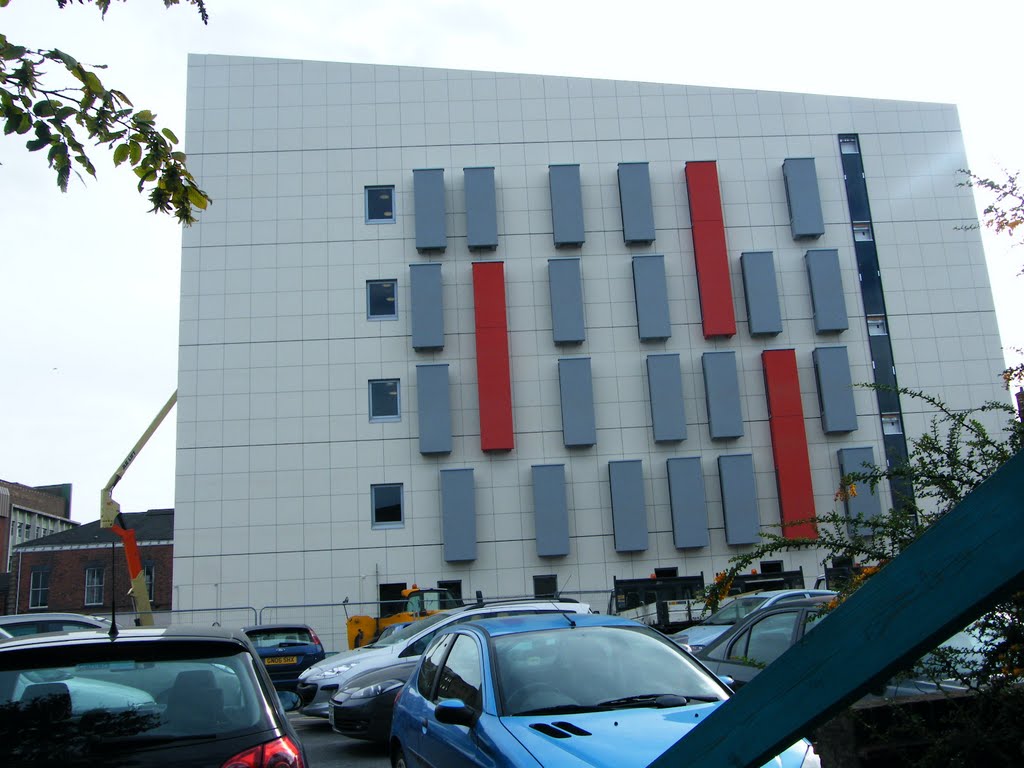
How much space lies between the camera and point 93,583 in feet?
180

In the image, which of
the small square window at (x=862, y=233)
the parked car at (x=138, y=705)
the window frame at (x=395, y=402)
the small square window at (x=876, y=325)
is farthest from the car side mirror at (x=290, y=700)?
the small square window at (x=862, y=233)

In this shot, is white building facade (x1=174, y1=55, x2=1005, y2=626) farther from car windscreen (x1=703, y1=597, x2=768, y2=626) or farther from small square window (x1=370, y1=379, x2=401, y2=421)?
car windscreen (x1=703, y1=597, x2=768, y2=626)

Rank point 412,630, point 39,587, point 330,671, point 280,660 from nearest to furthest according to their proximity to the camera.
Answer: point 330,671 → point 412,630 → point 280,660 → point 39,587

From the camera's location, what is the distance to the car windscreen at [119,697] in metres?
3.77

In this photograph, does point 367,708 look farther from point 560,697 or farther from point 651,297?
point 651,297

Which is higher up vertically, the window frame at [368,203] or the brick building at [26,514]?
the window frame at [368,203]

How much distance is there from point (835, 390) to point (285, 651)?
2335 cm

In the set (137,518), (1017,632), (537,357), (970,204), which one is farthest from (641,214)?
(137,518)

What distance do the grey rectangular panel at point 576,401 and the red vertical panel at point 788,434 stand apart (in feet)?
21.3

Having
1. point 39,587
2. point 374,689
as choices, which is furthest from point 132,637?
point 39,587

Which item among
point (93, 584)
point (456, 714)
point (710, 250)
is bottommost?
point (456, 714)

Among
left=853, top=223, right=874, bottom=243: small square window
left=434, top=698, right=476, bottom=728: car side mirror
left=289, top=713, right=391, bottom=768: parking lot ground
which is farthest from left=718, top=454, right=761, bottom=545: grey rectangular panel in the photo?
left=434, top=698, right=476, bottom=728: car side mirror

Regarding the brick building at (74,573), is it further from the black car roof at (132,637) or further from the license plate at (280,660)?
the black car roof at (132,637)

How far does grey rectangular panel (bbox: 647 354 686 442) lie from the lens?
32.3m
